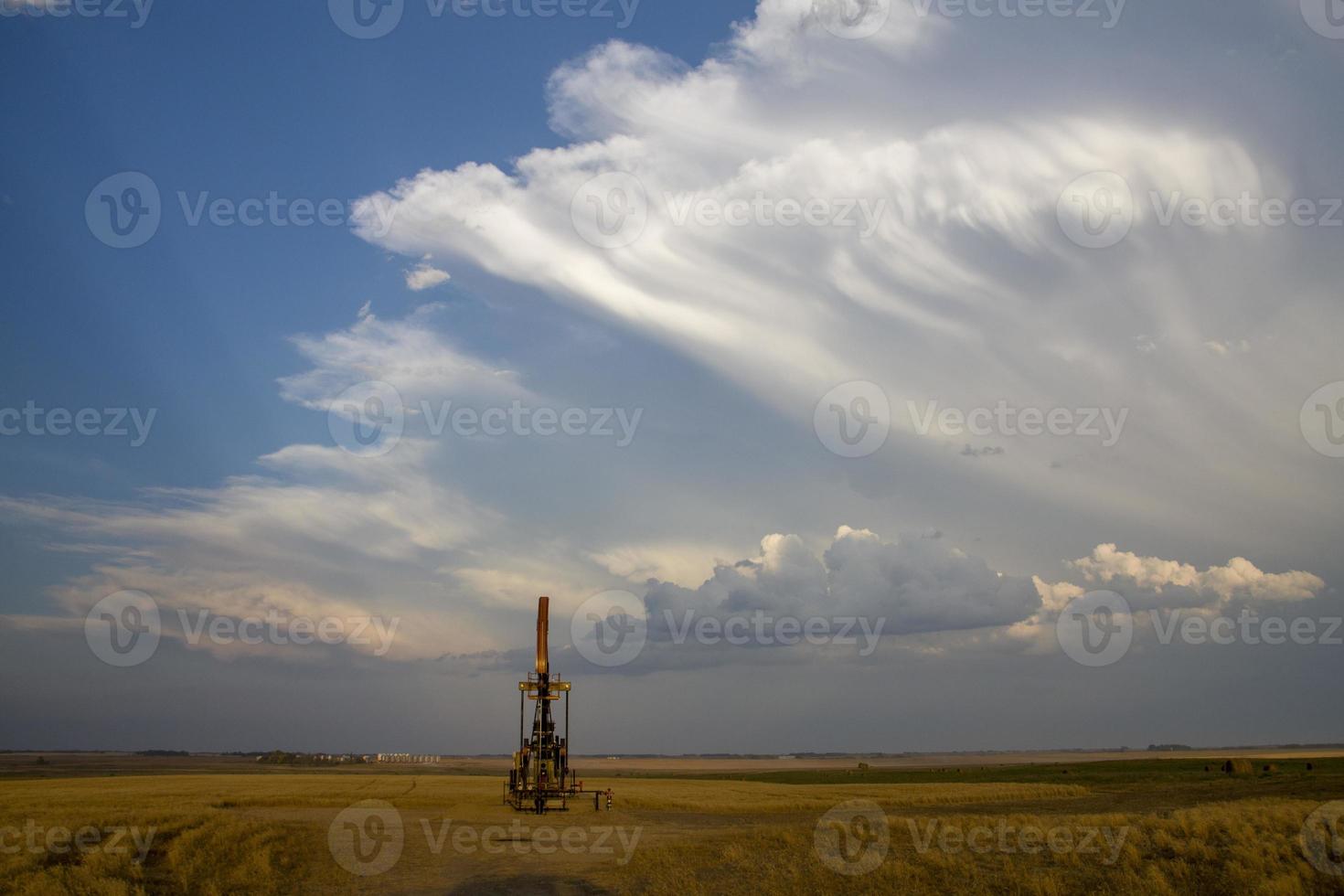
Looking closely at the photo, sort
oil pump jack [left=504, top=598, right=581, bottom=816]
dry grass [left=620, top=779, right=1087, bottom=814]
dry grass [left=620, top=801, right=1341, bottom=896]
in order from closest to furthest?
dry grass [left=620, top=801, right=1341, bottom=896]
oil pump jack [left=504, top=598, right=581, bottom=816]
dry grass [left=620, top=779, right=1087, bottom=814]

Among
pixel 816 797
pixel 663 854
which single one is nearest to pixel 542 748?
pixel 663 854

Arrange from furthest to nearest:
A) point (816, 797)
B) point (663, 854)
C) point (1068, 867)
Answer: point (816, 797) < point (663, 854) < point (1068, 867)

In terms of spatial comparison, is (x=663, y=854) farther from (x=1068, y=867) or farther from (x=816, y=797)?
(x=816, y=797)

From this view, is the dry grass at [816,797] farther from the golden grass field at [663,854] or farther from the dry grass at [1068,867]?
the dry grass at [1068,867]

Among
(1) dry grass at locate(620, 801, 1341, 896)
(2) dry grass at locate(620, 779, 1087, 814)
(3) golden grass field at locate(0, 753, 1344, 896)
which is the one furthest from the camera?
(2) dry grass at locate(620, 779, 1087, 814)

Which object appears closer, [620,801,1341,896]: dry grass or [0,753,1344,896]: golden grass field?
[620,801,1341,896]: dry grass

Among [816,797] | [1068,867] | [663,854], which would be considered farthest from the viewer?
[816,797]

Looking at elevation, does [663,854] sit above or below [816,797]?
above

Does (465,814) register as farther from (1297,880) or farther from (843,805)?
(1297,880)

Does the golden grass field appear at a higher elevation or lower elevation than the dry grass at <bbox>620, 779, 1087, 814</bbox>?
higher

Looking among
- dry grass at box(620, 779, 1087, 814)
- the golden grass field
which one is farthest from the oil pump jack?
dry grass at box(620, 779, 1087, 814)

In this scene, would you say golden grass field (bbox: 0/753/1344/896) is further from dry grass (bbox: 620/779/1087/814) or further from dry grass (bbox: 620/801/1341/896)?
dry grass (bbox: 620/779/1087/814)

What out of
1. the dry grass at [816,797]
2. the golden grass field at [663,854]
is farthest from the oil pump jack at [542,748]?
the dry grass at [816,797]

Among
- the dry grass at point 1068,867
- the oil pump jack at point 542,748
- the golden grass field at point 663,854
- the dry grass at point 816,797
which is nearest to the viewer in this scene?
the dry grass at point 1068,867
